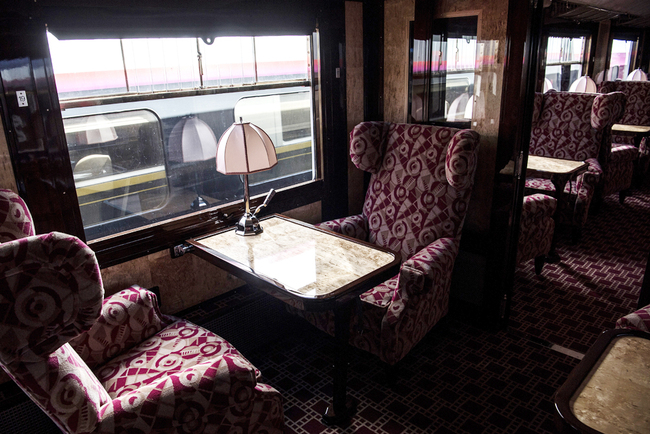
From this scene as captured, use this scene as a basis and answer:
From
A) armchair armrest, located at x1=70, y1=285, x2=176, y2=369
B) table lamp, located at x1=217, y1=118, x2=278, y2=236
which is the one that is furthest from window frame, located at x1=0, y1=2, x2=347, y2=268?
table lamp, located at x1=217, y1=118, x2=278, y2=236

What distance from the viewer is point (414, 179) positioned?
3023 millimetres

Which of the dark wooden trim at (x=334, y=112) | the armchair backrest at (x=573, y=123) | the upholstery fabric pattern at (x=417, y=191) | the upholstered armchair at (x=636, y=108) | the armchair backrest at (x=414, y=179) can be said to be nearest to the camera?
the armchair backrest at (x=414, y=179)

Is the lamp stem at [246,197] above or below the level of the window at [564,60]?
below

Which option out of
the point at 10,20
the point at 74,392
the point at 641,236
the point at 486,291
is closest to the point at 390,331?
the point at 486,291

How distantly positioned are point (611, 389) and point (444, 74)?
2426 millimetres

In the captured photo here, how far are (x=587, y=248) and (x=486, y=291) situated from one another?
1994mm

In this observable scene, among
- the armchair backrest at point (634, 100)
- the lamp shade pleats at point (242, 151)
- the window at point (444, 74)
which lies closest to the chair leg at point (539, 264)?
the window at point (444, 74)

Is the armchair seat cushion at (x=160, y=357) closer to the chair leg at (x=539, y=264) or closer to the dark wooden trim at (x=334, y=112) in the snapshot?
the dark wooden trim at (x=334, y=112)

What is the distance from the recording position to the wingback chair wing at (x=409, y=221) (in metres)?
2.48

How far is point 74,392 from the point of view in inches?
54.4

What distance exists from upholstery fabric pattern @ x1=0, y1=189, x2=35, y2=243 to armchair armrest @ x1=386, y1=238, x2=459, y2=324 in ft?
5.45

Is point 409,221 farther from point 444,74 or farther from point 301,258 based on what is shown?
point 444,74

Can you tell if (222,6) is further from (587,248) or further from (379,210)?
(587,248)

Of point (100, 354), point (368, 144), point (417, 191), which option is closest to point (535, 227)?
point (417, 191)
